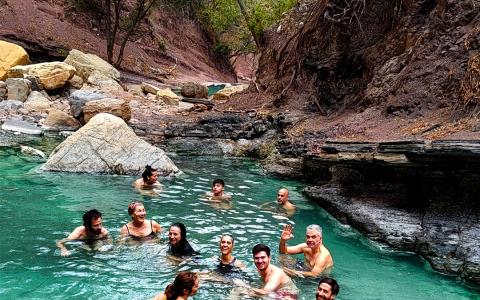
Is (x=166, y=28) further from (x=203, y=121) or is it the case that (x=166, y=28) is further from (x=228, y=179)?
(x=228, y=179)

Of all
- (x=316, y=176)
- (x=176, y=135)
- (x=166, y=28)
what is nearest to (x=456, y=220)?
(x=316, y=176)

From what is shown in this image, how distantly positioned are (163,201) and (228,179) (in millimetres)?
3187

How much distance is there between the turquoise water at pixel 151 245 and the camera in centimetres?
713

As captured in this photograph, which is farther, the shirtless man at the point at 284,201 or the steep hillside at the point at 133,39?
the steep hillside at the point at 133,39

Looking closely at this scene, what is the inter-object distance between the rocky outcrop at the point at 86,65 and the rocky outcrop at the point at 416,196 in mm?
18243

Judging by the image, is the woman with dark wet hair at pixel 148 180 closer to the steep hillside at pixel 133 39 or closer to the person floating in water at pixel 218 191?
the person floating in water at pixel 218 191

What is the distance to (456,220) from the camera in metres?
8.88

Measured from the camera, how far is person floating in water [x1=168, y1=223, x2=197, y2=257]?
789 centimetres

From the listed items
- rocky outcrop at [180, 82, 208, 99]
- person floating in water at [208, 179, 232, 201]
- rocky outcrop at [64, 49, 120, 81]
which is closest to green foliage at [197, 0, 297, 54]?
rocky outcrop at [180, 82, 208, 99]

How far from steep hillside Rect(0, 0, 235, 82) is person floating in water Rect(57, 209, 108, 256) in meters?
27.5

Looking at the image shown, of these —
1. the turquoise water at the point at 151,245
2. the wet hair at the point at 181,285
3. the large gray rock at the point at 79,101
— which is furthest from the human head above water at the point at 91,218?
the large gray rock at the point at 79,101

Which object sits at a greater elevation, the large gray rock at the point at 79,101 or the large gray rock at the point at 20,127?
the large gray rock at the point at 79,101

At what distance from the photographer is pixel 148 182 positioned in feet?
42.1

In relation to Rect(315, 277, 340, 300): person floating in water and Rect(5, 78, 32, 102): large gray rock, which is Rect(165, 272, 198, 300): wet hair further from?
Rect(5, 78, 32, 102): large gray rock
